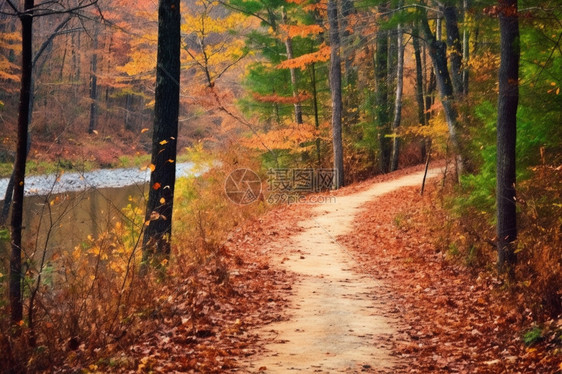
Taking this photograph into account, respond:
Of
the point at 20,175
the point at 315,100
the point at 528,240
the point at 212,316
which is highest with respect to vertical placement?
the point at 315,100

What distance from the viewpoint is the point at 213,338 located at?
6.85 metres

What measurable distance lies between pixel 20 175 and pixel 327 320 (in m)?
4.28

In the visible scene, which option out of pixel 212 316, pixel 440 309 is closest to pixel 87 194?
pixel 212 316

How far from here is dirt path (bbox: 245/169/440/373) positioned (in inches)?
239

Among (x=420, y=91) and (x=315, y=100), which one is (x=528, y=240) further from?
(x=420, y=91)

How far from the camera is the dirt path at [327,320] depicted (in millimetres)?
6074

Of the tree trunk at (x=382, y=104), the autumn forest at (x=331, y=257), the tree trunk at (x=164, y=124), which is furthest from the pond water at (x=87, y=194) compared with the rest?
the tree trunk at (x=382, y=104)

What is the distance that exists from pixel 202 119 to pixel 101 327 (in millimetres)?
45638

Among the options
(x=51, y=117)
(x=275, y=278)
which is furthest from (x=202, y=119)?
(x=275, y=278)

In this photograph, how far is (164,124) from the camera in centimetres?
938

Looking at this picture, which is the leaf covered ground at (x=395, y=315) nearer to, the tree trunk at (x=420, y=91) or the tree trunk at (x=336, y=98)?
the tree trunk at (x=336, y=98)

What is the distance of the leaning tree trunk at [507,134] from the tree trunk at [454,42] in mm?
6323

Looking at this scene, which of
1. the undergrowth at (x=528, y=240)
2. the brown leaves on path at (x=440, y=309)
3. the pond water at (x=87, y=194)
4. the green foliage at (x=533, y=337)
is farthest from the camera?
the pond water at (x=87, y=194)

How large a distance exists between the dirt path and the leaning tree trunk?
2.10 metres
